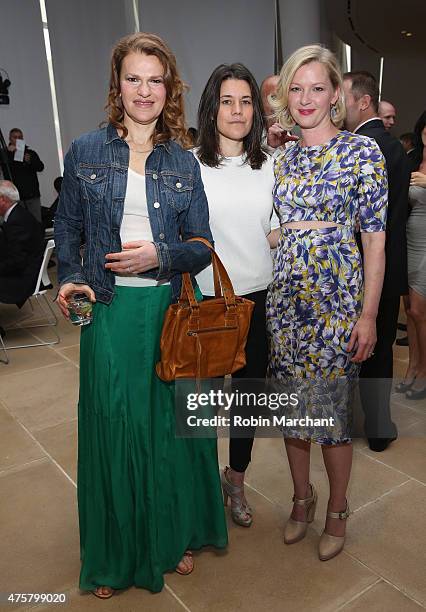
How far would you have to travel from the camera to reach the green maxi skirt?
5.52 feet

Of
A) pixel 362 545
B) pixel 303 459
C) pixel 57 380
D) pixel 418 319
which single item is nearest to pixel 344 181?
pixel 303 459

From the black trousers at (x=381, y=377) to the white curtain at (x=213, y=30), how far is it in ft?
21.4

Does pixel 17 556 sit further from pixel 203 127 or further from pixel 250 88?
pixel 250 88

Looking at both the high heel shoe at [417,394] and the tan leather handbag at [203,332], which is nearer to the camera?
the tan leather handbag at [203,332]

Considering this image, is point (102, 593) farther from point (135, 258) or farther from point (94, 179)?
point (94, 179)

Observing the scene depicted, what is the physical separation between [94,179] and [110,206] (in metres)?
0.09

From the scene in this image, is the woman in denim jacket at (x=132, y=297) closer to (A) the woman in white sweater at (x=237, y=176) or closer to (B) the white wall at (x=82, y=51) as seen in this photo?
(A) the woman in white sweater at (x=237, y=176)

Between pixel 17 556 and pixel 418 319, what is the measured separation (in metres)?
2.45

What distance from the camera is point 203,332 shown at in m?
1.63

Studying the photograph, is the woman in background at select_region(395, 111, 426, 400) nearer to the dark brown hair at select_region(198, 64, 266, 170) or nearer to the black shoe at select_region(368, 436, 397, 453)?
the black shoe at select_region(368, 436, 397, 453)

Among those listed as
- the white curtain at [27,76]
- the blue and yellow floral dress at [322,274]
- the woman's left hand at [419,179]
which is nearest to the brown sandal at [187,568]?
the blue and yellow floral dress at [322,274]

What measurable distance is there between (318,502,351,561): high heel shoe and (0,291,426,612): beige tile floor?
3 cm

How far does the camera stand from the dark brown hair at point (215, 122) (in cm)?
184

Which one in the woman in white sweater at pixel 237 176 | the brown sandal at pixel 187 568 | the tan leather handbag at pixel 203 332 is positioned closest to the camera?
the tan leather handbag at pixel 203 332
